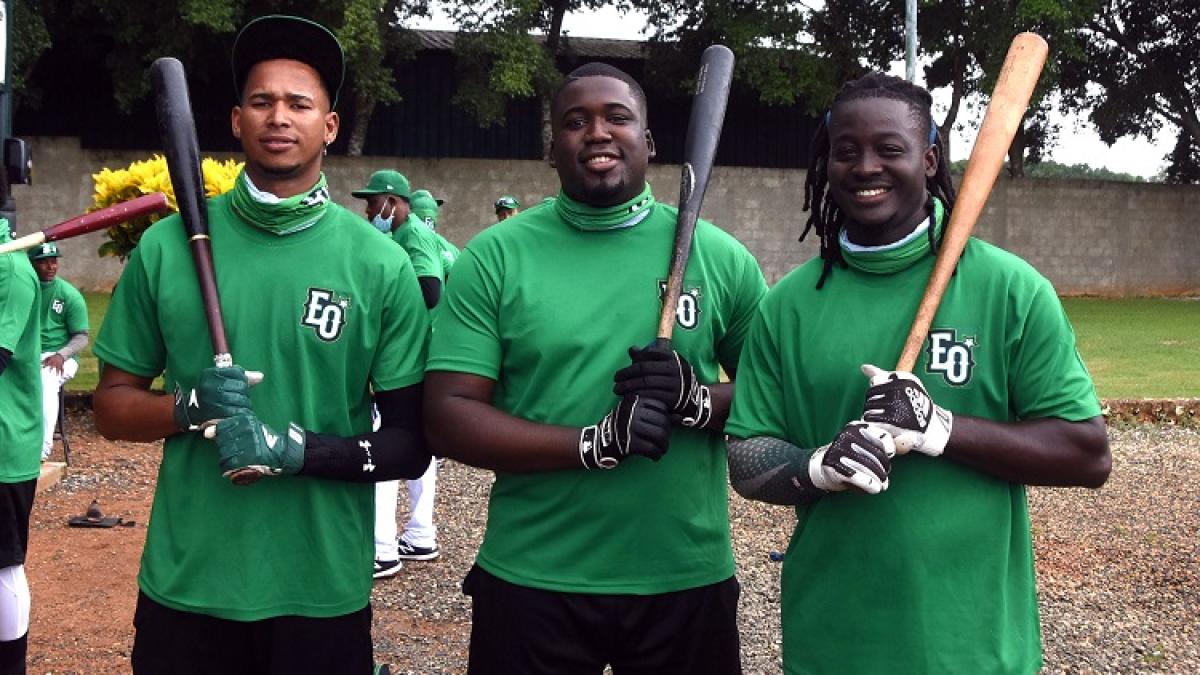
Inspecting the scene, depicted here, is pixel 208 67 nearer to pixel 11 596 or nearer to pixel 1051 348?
pixel 11 596

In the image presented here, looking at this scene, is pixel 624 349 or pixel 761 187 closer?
pixel 624 349

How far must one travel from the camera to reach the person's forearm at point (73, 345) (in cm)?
886

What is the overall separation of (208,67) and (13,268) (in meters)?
21.8

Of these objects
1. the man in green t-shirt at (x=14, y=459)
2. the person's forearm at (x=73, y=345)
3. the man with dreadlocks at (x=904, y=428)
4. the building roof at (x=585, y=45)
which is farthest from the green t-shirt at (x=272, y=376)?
the building roof at (x=585, y=45)

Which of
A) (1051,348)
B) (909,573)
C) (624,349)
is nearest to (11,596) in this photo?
(624,349)

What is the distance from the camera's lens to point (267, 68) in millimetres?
2854

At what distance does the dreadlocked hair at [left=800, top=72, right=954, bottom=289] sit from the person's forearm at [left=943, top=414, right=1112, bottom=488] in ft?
1.37

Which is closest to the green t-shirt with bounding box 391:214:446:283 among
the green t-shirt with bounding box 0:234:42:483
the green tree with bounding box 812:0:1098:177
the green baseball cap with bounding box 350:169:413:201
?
the green baseball cap with bounding box 350:169:413:201

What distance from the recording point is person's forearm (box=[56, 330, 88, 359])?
29.1 feet

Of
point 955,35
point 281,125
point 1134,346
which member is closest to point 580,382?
point 281,125

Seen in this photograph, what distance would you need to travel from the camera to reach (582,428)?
2709mm

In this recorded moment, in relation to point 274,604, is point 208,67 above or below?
above

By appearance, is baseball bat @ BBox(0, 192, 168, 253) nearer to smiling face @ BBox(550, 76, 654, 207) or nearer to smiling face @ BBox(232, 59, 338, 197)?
smiling face @ BBox(232, 59, 338, 197)

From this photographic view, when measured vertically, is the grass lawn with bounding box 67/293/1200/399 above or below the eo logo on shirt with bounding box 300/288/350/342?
below
